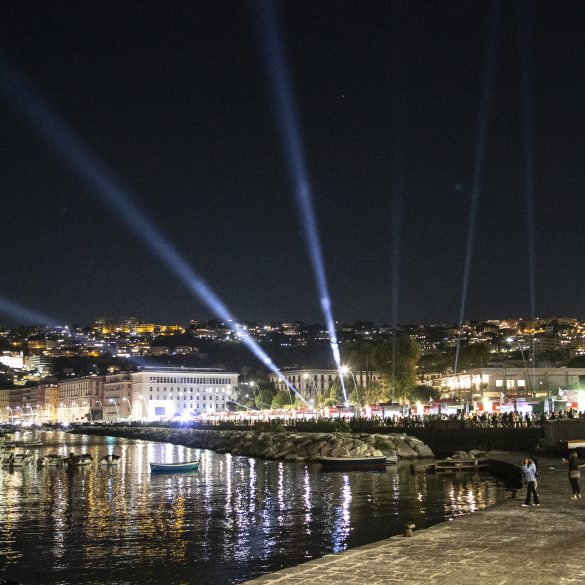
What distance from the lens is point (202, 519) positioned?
33.2 meters

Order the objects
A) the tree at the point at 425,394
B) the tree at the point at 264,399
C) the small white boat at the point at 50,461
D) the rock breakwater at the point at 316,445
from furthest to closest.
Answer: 1. the tree at the point at 264,399
2. the tree at the point at 425,394
3. the small white boat at the point at 50,461
4. the rock breakwater at the point at 316,445

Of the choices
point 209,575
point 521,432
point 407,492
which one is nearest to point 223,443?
point 521,432

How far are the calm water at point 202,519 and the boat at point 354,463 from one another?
1.67m

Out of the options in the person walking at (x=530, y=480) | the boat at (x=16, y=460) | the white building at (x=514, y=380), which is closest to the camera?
the person walking at (x=530, y=480)

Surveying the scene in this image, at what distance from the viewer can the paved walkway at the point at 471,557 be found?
14562 mm

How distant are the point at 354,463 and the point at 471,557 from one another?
42775mm

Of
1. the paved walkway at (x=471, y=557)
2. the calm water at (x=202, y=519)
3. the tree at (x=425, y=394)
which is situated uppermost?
the tree at (x=425, y=394)

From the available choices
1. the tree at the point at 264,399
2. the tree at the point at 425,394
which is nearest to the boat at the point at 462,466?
the tree at the point at 425,394

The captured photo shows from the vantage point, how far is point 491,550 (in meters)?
17.1

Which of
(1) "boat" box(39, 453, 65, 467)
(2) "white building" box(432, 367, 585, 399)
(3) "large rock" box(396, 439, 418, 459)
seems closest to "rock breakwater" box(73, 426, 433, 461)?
(3) "large rock" box(396, 439, 418, 459)

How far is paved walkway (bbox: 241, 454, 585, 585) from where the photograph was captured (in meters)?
14.6

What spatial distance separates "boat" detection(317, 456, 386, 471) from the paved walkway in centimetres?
3621

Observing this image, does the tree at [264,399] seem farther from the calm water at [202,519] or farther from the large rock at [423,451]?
the calm water at [202,519]

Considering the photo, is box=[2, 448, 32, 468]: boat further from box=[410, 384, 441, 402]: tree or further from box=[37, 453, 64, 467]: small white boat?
box=[410, 384, 441, 402]: tree
